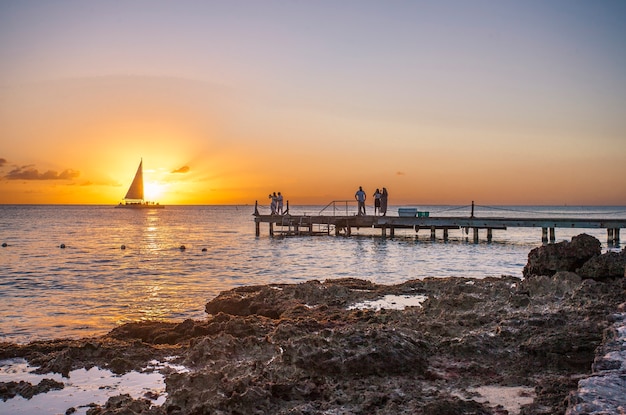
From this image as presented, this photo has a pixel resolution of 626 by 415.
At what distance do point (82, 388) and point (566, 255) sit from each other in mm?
8920

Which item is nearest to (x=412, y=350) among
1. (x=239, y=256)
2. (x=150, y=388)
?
(x=150, y=388)

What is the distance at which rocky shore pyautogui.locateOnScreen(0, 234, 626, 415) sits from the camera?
16.3 feet

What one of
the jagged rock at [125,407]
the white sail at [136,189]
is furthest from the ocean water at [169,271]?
the white sail at [136,189]

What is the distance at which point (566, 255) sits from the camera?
10.8 m

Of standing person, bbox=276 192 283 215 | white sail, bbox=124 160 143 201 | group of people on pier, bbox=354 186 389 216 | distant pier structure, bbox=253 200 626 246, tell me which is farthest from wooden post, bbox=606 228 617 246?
white sail, bbox=124 160 143 201

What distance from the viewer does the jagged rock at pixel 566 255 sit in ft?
35.1

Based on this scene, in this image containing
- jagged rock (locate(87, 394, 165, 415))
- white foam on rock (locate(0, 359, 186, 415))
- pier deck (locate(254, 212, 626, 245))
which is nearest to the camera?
jagged rock (locate(87, 394, 165, 415))

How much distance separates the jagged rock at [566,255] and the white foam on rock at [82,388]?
7.54 meters

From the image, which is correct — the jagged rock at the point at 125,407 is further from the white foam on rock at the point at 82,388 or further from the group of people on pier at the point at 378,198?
the group of people on pier at the point at 378,198

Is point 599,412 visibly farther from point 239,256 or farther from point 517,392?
point 239,256

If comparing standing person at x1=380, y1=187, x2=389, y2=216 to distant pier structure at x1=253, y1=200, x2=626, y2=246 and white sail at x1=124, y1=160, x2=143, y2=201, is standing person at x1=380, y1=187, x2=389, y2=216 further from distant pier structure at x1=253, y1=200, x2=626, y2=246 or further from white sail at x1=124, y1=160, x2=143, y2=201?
white sail at x1=124, y1=160, x2=143, y2=201

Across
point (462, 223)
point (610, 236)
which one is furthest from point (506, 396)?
point (610, 236)

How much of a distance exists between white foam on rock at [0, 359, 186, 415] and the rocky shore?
147 millimetres

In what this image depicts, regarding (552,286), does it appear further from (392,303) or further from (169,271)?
(169,271)
